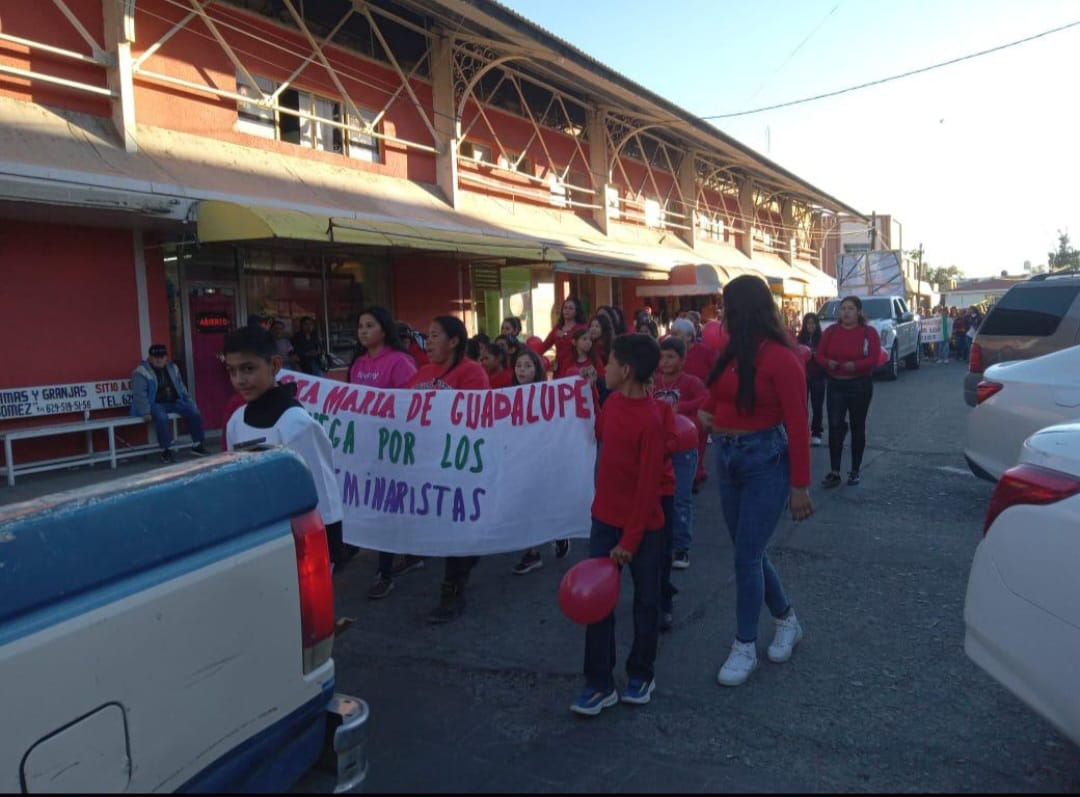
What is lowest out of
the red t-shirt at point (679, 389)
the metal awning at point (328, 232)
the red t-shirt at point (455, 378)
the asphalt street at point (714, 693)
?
Answer: the asphalt street at point (714, 693)

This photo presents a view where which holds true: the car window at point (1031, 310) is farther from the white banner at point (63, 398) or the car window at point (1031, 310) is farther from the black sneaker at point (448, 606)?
the white banner at point (63, 398)

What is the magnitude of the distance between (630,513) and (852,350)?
16.2 feet

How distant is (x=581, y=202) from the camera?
70.4ft

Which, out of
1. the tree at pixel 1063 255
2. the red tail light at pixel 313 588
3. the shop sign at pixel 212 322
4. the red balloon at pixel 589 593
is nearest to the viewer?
the red tail light at pixel 313 588

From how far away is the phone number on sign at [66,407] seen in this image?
9406mm

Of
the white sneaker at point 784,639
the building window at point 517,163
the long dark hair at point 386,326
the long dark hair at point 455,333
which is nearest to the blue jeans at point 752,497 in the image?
the white sneaker at point 784,639

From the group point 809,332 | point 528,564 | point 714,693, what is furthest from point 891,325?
point 714,693

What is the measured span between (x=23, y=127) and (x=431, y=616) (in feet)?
26.2

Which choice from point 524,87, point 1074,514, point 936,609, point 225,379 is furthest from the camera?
point 524,87

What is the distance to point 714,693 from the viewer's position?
12.0ft

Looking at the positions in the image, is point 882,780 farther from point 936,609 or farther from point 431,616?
point 431,616

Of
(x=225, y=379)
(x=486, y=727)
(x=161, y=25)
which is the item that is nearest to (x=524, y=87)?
(x=161, y=25)

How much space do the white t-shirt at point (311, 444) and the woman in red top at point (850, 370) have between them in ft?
18.7

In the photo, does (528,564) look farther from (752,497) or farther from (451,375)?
(752,497)
